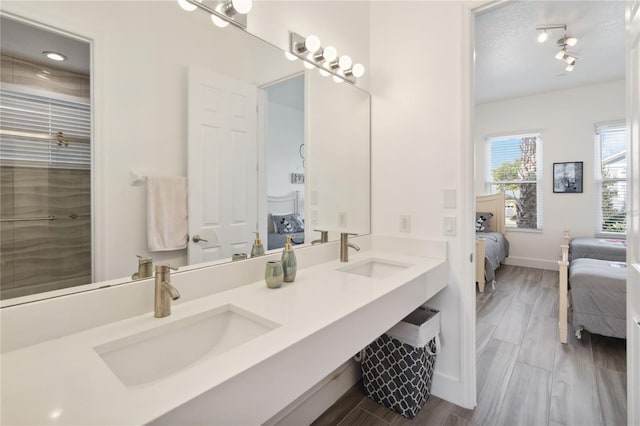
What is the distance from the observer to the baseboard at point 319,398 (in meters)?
1.52

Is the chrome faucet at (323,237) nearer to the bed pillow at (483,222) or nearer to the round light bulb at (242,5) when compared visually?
the round light bulb at (242,5)

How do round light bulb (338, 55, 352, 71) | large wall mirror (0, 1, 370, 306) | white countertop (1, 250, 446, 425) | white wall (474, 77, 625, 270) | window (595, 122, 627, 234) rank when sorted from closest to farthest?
1. white countertop (1, 250, 446, 425)
2. large wall mirror (0, 1, 370, 306)
3. round light bulb (338, 55, 352, 71)
4. window (595, 122, 627, 234)
5. white wall (474, 77, 625, 270)

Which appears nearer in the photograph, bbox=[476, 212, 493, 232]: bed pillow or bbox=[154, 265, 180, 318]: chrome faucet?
bbox=[154, 265, 180, 318]: chrome faucet

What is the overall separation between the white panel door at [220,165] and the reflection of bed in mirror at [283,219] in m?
0.11

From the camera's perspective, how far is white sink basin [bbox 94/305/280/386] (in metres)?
0.84

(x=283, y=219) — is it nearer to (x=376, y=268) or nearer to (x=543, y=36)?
(x=376, y=268)

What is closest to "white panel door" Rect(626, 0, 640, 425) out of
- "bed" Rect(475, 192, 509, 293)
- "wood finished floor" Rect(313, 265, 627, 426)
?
"wood finished floor" Rect(313, 265, 627, 426)

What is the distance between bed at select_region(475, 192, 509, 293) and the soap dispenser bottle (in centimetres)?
326

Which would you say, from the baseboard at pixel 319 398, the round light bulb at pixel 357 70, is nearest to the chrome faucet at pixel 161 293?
the baseboard at pixel 319 398

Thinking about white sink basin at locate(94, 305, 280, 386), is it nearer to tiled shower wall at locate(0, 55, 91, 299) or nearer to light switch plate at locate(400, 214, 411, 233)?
tiled shower wall at locate(0, 55, 91, 299)

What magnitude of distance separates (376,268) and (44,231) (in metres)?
1.55

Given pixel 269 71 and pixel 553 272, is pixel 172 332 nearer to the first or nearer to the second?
pixel 269 71

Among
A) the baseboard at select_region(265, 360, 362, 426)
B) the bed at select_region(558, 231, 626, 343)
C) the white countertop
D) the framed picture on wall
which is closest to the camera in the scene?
the white countertop

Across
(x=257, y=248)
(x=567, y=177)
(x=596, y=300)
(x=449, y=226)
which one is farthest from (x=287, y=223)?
(x=567, y=177)
